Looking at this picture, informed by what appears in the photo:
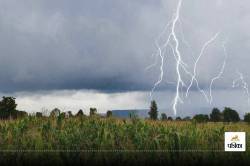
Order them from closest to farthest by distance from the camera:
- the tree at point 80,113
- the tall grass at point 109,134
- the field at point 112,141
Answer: the field at point 112,141 < the tall grass at point 109,134 < the tree at point 80,113

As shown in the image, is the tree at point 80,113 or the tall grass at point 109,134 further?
the tree at point 80,113

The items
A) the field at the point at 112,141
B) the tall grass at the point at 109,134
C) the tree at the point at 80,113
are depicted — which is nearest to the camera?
the field at the point at 112,141

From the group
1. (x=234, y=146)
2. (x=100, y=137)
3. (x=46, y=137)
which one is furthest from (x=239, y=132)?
(x=46, y=137)

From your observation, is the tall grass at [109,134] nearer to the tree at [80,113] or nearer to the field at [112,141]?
the field at [112,141]

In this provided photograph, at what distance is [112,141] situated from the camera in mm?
22578

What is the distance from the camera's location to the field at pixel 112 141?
22.1 metres

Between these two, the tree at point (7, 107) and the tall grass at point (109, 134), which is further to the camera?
the tree at point (7, 107)

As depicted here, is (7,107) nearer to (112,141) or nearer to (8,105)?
(8,105)

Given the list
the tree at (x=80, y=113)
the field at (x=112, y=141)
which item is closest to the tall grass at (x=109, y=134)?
the field at (x=112, y=141)

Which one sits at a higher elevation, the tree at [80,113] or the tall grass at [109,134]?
the tree at [80,113]

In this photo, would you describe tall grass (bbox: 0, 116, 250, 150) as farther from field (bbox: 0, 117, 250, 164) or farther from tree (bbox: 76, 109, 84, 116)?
tree (bbox: 76, 109, 84, 116)

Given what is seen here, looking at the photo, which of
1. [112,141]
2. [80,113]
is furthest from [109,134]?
[80,113]

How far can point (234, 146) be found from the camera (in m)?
22.7

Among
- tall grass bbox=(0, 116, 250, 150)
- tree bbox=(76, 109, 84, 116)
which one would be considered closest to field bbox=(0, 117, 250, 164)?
tall grass bbox=(0, 116, 250, 150)
